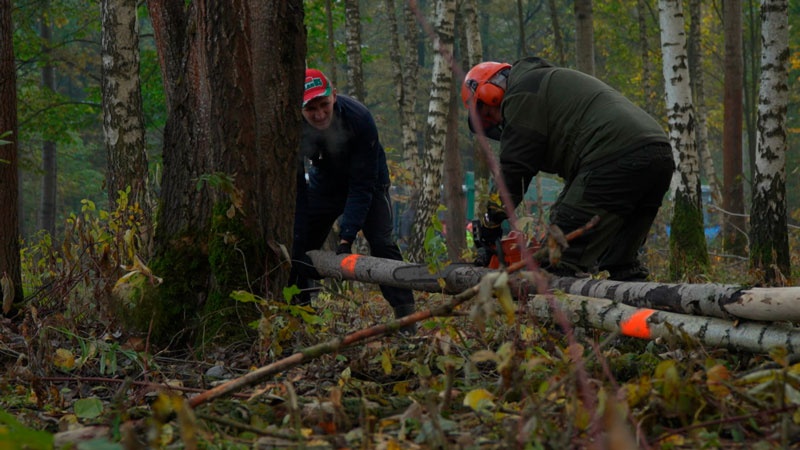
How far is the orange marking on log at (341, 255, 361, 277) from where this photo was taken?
5.65m

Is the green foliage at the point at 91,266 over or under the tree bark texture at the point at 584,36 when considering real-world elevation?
under

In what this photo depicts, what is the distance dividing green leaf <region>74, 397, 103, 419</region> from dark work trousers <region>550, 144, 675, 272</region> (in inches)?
119

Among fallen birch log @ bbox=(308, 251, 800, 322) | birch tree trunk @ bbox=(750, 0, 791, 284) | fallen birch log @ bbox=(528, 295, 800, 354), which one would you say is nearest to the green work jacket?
fallen birch log @ bbox=(308, 251, 800, 322)

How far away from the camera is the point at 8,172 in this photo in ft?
16.7

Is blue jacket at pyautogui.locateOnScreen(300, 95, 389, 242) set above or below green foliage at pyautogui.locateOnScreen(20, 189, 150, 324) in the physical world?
above

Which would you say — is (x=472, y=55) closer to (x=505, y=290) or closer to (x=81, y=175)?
(x=505, y=290)

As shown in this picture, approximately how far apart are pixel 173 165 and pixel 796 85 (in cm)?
3449

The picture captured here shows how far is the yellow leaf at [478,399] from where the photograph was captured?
2174 mm

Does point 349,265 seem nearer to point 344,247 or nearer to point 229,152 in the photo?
point 344,247

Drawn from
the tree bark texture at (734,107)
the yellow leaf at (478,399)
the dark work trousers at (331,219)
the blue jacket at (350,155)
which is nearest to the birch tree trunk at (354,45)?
the tree bark texture at (734,107)

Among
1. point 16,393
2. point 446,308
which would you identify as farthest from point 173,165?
point 446,308

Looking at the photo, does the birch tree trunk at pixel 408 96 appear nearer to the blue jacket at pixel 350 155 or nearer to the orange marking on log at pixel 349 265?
the blue jacket at pixel 350 155

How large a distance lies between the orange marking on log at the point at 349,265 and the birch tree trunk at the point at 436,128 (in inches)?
210

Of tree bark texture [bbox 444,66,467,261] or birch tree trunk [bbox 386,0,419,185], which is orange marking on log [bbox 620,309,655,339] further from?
birch tree trunk [bbox 386,0,419,185]
